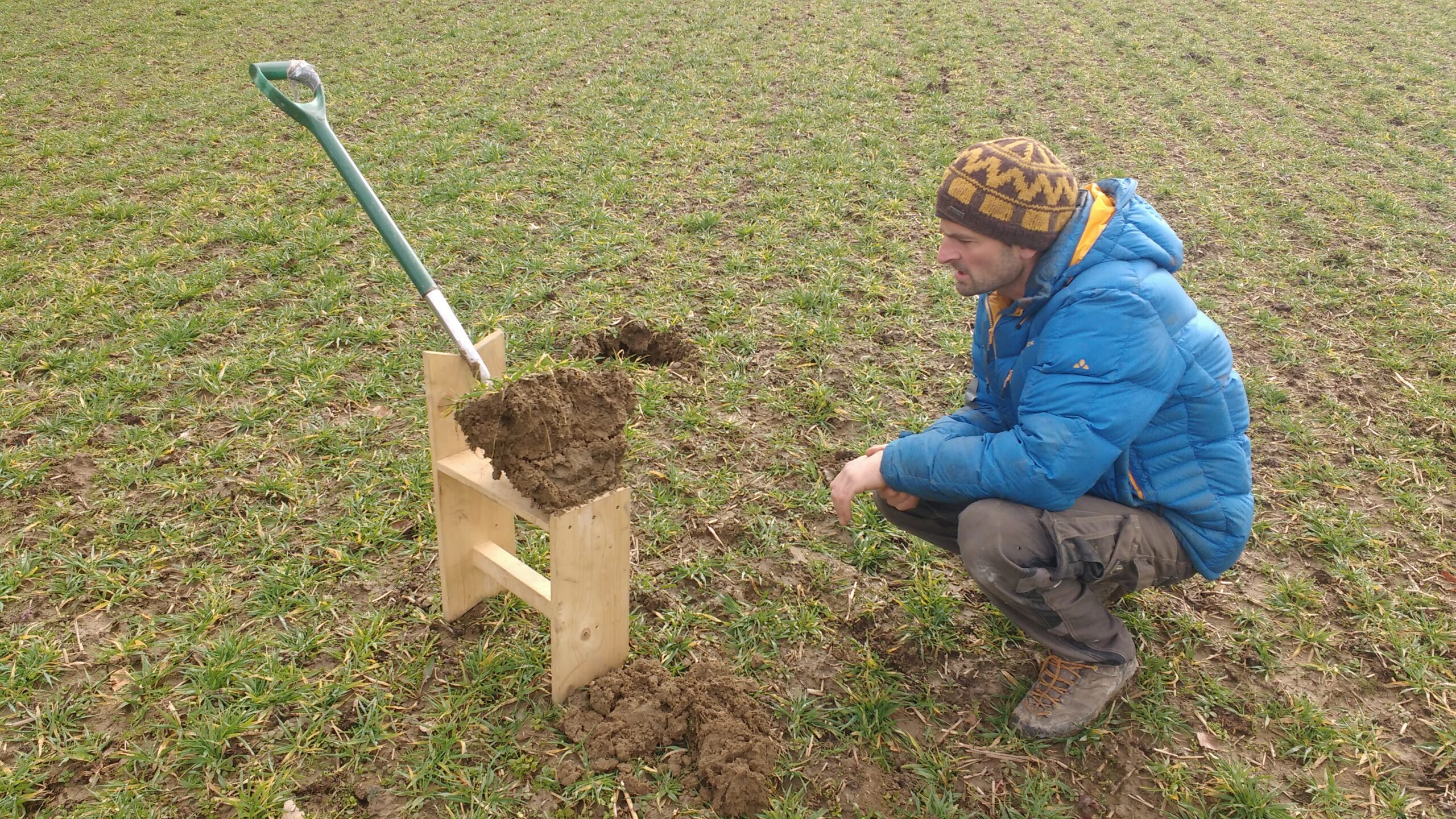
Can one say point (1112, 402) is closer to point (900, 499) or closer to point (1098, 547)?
point (1098, 547)

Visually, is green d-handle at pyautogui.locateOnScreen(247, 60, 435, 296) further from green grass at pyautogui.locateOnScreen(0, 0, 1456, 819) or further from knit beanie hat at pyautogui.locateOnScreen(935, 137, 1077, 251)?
knit beanie hat at pyautogui.locateOnScreen(935, 137, 1077, 251)

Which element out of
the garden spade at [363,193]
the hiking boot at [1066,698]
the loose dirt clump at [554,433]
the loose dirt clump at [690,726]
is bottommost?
the loose dirt clump at [690,726]

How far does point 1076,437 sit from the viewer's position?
2463 millimetres

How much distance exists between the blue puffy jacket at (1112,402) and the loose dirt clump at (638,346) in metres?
2.16

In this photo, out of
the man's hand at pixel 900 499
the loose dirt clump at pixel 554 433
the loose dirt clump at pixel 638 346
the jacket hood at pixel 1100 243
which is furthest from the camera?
the loose dirt clump at pixel 638 346

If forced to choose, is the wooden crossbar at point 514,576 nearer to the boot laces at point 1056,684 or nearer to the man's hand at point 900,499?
the man's hand at point 900,499

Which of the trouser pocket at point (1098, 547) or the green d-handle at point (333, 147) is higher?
the green d-handle at point (333, 147)

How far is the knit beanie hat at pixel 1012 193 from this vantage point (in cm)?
249

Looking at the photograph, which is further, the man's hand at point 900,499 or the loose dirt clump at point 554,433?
the man's hand at point 900,499

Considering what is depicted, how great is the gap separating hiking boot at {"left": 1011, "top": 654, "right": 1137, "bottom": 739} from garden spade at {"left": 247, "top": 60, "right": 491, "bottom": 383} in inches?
76.8

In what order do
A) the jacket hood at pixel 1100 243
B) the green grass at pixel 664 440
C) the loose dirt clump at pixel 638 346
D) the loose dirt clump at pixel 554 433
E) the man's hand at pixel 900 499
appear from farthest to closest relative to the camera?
1. the loose dirt clump at pixel 638 346
2. the man's hand at pixel 900 499
3. the green grass at pixel 664 440
4. the jacket hood at pixel 1100 243
5. the loose dirt clump at pixel 554 433

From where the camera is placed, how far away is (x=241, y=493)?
3750 mm

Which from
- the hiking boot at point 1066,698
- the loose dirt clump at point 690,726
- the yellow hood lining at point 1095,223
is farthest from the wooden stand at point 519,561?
the yellow hood lining at point 1095,223

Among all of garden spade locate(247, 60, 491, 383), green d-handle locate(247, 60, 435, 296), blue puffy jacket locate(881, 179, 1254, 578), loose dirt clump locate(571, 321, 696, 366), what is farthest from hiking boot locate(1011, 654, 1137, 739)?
loose dirt clump locate(571, 321, 696, 366)
